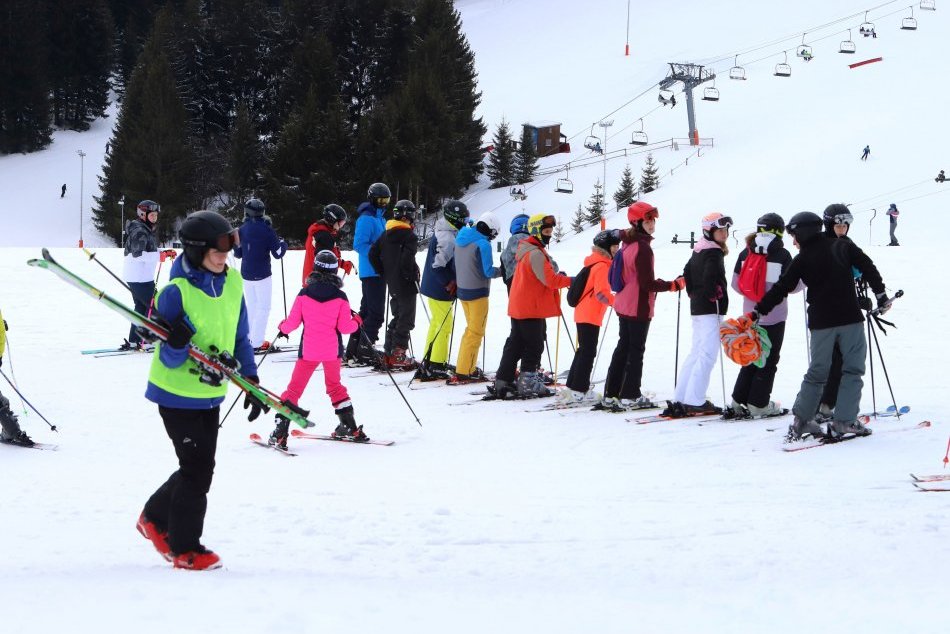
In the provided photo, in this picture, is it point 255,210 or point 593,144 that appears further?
point 593,144

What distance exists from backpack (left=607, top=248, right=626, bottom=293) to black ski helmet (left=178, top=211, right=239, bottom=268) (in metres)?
4.65

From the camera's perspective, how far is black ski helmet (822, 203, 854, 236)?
23.7 feet

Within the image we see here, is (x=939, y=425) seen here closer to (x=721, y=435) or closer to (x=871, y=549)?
(x=721, y=435)

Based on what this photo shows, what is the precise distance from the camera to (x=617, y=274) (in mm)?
8672

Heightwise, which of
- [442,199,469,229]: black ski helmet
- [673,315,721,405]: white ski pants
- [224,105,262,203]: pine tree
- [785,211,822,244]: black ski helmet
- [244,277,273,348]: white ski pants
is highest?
[224,105,262,203]: pine tree

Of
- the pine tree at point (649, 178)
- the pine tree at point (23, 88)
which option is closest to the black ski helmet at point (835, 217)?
the pine tree at point (649, 178)

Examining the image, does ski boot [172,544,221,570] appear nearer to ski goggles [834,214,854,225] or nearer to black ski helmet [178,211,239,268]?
black ski helmet [178,211,239,268]

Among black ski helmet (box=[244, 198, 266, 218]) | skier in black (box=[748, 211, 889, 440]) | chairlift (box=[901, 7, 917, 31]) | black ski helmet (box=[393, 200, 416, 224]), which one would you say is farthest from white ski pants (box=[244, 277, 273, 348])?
chairlift (box=[901, 7, 917, 31])

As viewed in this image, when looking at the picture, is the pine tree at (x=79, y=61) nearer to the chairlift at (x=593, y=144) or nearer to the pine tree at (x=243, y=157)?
the pine tree at (x=243, y=157)

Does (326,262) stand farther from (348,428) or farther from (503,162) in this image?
(503,162)

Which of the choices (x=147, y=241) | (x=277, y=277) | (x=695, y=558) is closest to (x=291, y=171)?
(x=277, y=277)

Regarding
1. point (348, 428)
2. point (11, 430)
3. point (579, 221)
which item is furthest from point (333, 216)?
point (579, 221)

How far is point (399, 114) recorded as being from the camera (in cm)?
4450

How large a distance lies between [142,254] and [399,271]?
2987mm
